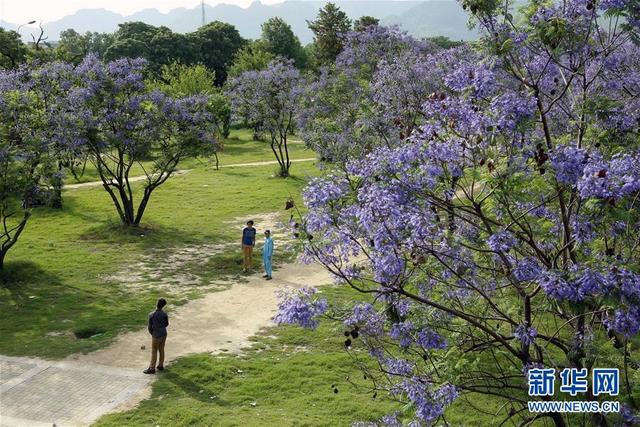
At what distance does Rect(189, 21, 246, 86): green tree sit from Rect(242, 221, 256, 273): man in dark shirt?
203 ft

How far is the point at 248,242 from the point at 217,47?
65.1 metres

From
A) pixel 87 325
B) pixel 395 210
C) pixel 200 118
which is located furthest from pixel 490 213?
pixel 200 118

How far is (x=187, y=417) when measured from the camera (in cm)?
1153

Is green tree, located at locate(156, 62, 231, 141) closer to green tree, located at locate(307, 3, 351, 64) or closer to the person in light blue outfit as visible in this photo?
green tree, located at locate(307, 3, 351, 64)

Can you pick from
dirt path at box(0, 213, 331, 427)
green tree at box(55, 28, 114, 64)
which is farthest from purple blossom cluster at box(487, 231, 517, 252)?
green tree at box(55, 28, 114, 64)

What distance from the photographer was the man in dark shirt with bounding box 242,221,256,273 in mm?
20281

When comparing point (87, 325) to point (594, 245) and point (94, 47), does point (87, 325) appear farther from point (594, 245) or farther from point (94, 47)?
point (94, 47)

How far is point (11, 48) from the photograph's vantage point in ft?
145

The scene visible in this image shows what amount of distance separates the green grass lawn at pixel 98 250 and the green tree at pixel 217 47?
42.5m

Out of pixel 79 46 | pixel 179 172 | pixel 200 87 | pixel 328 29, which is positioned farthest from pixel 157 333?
pixel 79 46

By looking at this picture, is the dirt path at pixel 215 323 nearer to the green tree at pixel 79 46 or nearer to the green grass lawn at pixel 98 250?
the green grass lawn at pixel 98 250

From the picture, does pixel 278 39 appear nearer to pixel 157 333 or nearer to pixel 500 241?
pixel 157 333

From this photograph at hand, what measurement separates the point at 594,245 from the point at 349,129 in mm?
19041

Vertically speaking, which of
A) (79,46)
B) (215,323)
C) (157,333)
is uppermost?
(79,46)
